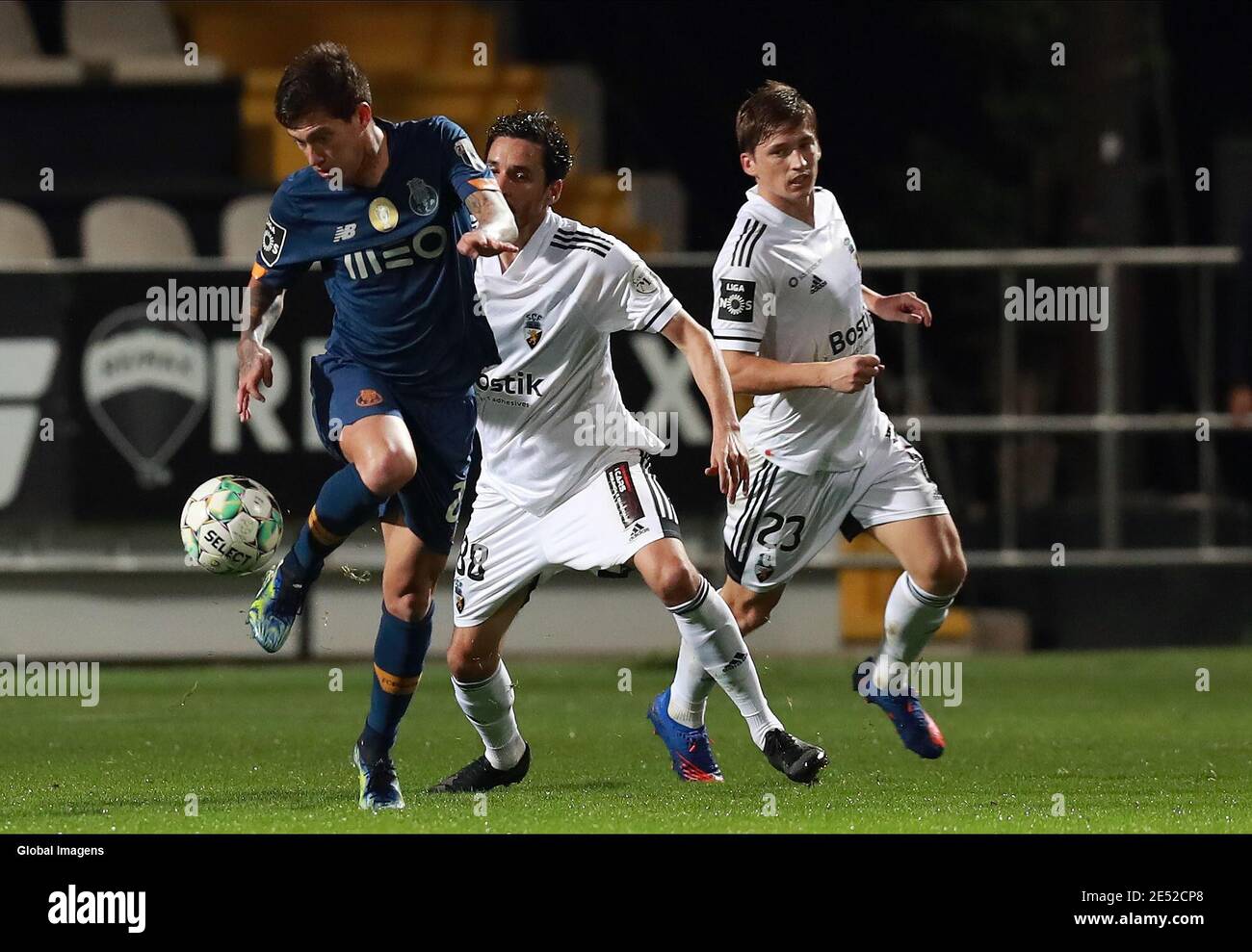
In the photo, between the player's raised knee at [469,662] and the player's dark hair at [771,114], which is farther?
Result: the player's dark hair at [771,114]

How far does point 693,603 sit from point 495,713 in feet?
2.42

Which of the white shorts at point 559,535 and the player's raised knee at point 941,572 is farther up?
the white shorts at point 559,535

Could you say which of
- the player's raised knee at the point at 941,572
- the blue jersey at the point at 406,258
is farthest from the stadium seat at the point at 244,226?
the player's raised knee at the point at 941,572

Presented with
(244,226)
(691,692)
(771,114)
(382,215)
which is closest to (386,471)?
(382,215)

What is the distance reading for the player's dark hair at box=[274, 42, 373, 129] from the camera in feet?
17.8

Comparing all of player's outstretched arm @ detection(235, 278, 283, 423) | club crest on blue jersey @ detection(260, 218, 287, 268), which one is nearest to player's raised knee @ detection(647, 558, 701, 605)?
player's outstretched arm @ detection(235, 278, 283, 423)

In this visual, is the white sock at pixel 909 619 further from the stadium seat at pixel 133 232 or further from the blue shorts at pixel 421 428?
the stadium seat at pixel 133 232

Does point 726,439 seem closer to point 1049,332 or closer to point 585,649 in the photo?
point 585,649

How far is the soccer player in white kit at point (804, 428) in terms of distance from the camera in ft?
20.6

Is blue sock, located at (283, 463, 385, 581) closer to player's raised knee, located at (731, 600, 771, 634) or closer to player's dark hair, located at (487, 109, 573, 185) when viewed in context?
player's dark hair, located at (487, 109, 573, 185)

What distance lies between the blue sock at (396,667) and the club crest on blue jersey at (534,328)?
0.84m

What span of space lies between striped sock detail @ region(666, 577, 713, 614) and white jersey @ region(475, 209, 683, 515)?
0.39 metres

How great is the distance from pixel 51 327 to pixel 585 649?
117 inches

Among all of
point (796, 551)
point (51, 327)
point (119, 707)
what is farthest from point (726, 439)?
point (51, 327)
